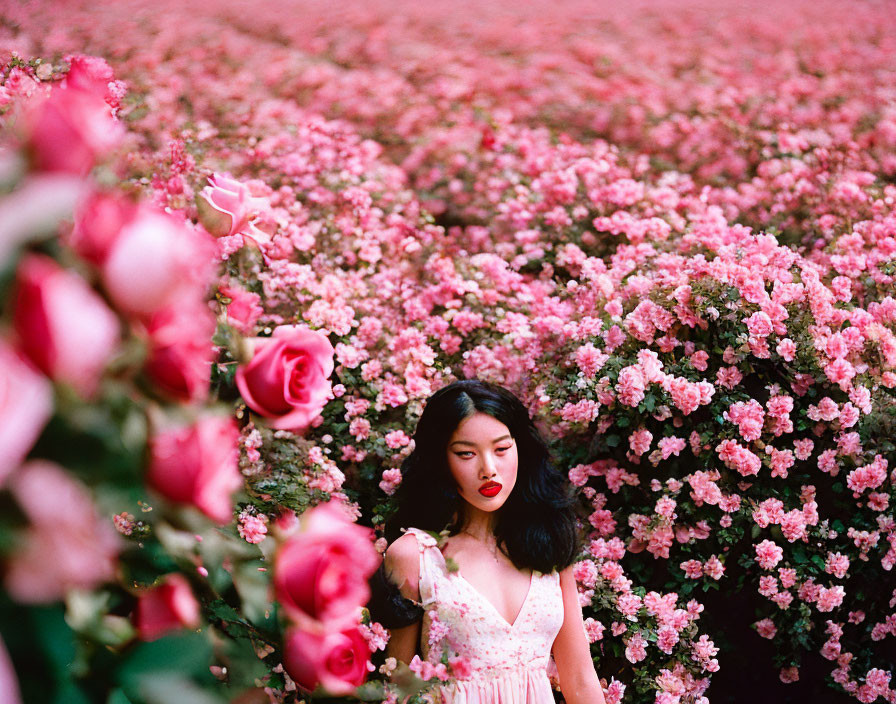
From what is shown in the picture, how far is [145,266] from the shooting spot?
50cm

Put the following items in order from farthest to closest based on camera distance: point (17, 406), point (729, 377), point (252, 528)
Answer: point (729, 377), point (252, 528), point (17, 406)

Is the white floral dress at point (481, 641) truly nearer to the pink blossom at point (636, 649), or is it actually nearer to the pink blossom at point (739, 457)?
the pink blossom at point (636, 649)

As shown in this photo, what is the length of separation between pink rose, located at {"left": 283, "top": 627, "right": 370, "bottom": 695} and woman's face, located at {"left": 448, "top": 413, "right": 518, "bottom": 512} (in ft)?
3.87

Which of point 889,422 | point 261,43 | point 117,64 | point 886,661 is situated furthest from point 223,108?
point 886,661

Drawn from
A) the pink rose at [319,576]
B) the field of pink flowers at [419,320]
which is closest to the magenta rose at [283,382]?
the field of pink flowers at [419,320]

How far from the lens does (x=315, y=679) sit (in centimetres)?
66

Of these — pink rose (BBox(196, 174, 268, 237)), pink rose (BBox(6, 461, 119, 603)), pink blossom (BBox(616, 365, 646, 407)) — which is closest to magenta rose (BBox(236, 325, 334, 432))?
pink rose (BBox(6, 461, 119, 603))

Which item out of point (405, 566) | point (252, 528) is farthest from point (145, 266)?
point (405, 566)

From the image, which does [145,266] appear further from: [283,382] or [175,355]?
[283,382]

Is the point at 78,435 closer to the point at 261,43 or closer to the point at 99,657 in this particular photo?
the point at 99,657

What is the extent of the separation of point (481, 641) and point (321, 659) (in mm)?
1294

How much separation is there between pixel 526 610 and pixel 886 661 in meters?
1.50

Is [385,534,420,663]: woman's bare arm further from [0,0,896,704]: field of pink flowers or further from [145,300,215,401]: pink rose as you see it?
[145,300,215,401]: pink rose

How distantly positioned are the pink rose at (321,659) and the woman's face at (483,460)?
118 centimetres
